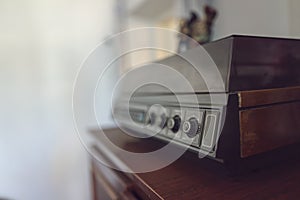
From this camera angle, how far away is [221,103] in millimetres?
407

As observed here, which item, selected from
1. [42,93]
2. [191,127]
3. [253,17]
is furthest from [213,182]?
[42,93]

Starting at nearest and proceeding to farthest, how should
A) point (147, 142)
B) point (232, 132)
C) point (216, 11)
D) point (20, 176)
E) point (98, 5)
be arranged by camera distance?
1. point (232, 132)
2. point (147, 142)
3. point (216, 11)
4. point (20, 176)
5. point (98, 5)

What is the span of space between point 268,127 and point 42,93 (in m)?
1.14

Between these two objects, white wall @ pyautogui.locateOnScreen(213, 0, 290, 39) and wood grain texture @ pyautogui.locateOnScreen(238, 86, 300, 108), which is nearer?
wood grain texture @ pyautogui.locateOnScreen(238, 86, 300, 108)

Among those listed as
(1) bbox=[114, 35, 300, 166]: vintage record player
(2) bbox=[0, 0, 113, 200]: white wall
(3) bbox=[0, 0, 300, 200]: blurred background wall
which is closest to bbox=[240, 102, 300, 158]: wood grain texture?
(1) bbox=[114, 35, 300, 166]: vintage record player

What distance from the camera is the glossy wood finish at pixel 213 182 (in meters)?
0.37

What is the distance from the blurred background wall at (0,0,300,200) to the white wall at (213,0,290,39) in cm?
3

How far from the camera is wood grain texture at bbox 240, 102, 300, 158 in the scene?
40 centimetres

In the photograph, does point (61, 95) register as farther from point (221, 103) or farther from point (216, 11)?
point (221, 103)

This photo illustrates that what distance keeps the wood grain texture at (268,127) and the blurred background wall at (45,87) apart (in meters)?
0.69

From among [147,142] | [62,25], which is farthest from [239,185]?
[62,25]

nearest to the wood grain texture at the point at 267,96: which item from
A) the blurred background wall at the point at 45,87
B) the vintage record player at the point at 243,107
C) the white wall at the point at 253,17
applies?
the vintage record player at the point at 243,107

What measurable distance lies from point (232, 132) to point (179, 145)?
12 cm

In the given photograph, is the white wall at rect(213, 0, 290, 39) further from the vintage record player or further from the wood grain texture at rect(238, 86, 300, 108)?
the wood grain texture at rect(238, 86, 300, 108)
